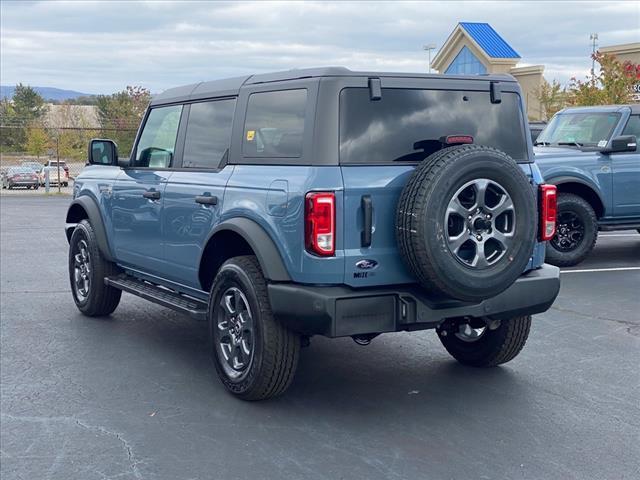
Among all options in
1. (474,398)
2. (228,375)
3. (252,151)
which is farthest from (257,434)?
(252,151)

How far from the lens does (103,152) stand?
7746mm

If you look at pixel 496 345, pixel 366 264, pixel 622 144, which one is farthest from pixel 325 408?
pixel 622 144

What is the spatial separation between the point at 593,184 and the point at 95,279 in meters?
6.43

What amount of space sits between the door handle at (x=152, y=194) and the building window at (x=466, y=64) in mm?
37578

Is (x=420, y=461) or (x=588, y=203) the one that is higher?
(x=588, y=203)

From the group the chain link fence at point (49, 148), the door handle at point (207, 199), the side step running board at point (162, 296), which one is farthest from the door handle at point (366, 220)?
the chain link fence at point (49, 148)

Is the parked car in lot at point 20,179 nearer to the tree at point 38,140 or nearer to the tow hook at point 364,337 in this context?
the tree at point 38,140

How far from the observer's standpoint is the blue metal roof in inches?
1692

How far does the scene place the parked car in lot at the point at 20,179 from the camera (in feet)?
134

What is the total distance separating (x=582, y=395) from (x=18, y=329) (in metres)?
4.88

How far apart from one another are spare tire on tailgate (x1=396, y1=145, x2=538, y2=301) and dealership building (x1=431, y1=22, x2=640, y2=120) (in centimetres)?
3203

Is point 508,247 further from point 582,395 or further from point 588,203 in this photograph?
point 588,203

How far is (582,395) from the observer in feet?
19.0

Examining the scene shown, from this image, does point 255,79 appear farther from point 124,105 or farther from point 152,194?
point 124,105
